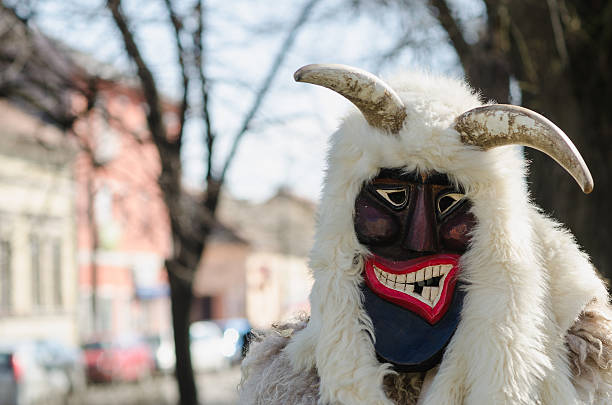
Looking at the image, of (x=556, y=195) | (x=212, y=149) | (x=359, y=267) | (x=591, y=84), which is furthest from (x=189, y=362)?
(x=359, y=267)

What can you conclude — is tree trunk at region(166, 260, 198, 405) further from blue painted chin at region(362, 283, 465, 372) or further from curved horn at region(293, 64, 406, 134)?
curved horn at region(293, 64, 406, 134)

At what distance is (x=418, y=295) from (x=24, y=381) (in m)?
10.7

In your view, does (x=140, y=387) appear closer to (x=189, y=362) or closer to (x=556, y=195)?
(x=189, y=362)

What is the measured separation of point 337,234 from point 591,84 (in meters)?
4.32

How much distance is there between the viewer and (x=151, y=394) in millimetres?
10945

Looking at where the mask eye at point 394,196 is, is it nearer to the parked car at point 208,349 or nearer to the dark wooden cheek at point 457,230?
the dark wooden cheek at point 457,230

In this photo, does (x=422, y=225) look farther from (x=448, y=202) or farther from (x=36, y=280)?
(x=36, y=280)

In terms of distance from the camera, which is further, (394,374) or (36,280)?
(36,280)

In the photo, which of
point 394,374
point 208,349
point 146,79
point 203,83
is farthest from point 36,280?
point 394,374

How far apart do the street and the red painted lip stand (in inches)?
184

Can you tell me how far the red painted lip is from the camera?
2102mm

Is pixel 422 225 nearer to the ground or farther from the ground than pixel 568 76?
nearer to the ground

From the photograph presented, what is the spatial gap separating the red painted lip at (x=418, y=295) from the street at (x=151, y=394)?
466cm

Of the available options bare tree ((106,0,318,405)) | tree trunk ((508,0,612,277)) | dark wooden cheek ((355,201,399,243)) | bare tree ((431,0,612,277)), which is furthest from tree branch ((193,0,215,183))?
dark wooden cheek ((355,201,399,243))
